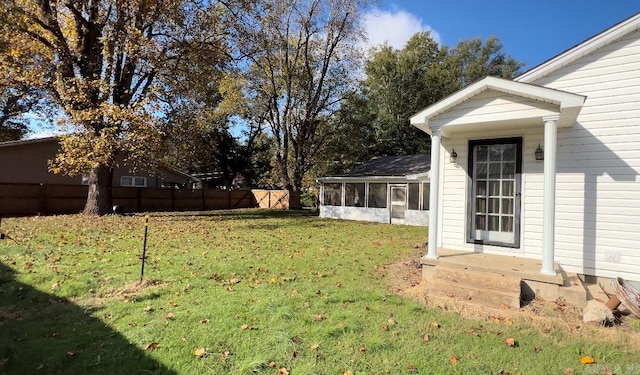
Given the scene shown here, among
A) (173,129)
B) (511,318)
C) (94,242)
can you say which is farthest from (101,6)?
(511,318)

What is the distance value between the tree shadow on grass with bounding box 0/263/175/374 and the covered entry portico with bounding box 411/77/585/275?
4.71 metres

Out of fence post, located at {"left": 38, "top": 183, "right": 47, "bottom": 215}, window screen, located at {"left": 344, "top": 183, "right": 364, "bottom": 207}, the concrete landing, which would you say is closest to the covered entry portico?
the concrete landing

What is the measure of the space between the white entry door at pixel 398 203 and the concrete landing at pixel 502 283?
1201 centimetres

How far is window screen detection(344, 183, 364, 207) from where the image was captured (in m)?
20.0

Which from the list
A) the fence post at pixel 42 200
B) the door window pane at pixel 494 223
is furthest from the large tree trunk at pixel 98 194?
the door window pane at pixel 494 223

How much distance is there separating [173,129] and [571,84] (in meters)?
13.3

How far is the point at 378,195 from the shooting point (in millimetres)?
19234

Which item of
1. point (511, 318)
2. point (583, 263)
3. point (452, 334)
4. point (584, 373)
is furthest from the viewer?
point (583, 263)

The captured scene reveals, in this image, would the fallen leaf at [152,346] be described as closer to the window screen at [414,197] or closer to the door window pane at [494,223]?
the door window pane at [494,223]

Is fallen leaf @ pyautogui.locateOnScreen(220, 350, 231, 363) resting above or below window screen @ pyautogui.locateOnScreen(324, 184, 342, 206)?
below

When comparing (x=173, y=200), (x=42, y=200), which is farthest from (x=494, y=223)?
(x=173, y=200)

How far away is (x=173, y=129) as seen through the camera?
15.0 m

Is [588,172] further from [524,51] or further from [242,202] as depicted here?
[524,51]

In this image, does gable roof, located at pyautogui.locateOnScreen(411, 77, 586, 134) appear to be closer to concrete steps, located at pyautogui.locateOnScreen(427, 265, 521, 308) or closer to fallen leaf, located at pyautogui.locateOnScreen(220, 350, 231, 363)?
concrete steps, located at pyautogui.locateOnScreen(427, 265, 521, 308)
